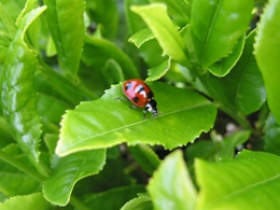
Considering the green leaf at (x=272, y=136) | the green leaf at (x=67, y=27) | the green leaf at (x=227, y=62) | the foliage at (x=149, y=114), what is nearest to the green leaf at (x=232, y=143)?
the foliage at (x=149, y=114)

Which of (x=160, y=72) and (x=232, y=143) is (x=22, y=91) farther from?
(x=232, y=143)

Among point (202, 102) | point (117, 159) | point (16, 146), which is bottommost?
point (117, 159)

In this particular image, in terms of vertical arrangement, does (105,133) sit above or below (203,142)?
above

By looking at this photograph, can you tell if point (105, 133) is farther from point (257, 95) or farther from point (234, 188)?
point (257, 95)

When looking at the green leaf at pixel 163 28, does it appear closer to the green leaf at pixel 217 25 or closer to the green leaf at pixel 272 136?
the green leaf at pixel 217 25

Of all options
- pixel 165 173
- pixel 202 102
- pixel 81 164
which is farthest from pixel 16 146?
pixel 165 173

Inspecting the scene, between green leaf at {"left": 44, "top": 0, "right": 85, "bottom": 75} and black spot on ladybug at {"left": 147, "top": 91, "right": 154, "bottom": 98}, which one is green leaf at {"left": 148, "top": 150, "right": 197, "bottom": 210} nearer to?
black spot on ladybug at {"left": 147, "top": 91, "right": 154, "bottom": 98}
